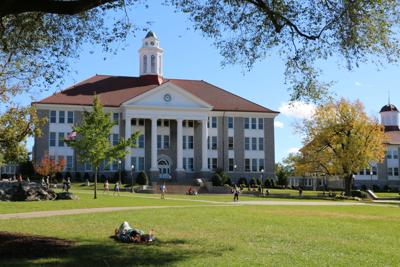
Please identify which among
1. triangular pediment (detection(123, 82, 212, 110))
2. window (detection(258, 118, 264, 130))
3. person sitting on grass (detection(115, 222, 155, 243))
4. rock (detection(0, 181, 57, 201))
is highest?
triangular pediment (detection(123, 82, 212, 110))

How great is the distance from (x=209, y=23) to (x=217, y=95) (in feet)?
219

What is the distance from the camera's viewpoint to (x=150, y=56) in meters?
79.9

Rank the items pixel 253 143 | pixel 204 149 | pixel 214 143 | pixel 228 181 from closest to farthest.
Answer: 1. pixel 228 181
2. pixel 204 149
3. pixel 214 143
4. pixel 253 143

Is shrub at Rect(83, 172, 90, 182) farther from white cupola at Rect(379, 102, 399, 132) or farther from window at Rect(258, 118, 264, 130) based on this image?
white cupola at Rect(379, 102, 399, 132)

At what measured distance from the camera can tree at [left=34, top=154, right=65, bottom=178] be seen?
204 ft

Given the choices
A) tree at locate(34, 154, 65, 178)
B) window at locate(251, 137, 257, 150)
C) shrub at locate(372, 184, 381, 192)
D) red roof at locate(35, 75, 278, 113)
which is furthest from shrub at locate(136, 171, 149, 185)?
shrub at locate(372, 184, 381, 192)

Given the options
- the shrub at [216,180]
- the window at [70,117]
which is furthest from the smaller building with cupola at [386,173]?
the window at [70,117]

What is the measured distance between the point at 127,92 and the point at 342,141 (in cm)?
3176

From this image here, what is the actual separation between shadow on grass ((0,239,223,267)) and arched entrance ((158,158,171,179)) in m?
59.1

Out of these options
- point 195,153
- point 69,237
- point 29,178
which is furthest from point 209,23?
point 195,153

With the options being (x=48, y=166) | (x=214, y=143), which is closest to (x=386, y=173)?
(x=214, y=143)

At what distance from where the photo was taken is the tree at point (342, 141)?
58.6 m

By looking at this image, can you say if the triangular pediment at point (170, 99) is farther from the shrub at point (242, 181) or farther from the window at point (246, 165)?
the shrub at point (242, 181)

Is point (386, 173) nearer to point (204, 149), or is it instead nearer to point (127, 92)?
point (204, 149)
